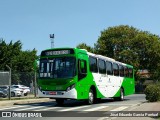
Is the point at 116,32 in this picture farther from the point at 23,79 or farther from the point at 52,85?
the point at 52,85

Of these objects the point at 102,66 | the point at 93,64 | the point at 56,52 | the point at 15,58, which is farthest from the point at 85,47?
the point at 56,52

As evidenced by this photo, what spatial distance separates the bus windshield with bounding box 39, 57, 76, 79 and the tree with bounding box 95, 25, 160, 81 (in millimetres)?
41395

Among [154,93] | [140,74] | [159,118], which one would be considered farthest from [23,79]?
[140,74]

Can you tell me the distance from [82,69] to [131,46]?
43.5 metres

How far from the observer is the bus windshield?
20734 millimetres

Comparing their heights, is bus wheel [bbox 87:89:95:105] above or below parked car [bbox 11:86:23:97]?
below

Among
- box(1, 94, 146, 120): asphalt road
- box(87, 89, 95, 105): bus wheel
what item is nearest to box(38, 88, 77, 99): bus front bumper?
box(1, 94, 146, 120): asphalt road

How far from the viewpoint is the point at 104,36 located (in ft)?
219

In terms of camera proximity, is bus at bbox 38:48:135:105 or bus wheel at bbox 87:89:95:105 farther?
bus wheel at bbox 87:89:95:105

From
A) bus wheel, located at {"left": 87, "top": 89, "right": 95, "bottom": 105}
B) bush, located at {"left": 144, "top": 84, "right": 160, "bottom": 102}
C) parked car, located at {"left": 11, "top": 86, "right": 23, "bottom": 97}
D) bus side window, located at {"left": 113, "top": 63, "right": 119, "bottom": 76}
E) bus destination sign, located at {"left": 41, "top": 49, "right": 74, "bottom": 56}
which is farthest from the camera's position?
parked car, located at {"left": 11, "top": 86, "right": 23, "bottom": 97}

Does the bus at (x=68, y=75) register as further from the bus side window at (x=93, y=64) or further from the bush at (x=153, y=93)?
the bush at (x=153, y=93)

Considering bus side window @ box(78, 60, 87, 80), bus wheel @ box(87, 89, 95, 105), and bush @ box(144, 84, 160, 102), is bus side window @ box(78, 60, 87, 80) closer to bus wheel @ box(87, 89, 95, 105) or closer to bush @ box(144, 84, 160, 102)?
bus wheel @ box(87, 89, 95, 105)

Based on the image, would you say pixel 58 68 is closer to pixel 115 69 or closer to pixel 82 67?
pixel 82 67

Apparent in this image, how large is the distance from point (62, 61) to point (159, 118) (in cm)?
946
